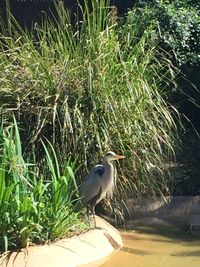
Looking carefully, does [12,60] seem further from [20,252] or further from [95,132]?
[20,252]

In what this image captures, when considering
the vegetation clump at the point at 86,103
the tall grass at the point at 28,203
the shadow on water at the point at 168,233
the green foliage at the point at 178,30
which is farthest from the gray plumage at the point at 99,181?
the green foliage at the point at 178,30

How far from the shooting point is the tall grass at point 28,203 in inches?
255

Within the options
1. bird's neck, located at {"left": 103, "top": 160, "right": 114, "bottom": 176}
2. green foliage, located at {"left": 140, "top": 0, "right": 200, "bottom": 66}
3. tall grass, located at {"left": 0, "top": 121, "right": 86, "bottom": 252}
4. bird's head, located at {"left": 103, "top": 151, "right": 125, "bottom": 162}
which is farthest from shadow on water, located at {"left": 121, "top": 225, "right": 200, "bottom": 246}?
green foliage, located at {"left": 140, "top": 0, "right": 200, "bottom": 66}

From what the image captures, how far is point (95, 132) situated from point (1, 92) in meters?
1.13

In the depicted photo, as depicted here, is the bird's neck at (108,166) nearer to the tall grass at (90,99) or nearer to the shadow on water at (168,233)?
the tall grass at (90,99)

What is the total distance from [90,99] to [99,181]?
995 millimetres

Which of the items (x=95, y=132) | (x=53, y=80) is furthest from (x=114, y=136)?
(x=53, y=80)

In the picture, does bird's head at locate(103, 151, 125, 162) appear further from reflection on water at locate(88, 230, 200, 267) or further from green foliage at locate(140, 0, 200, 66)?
green foliage at locate(140, 0, 200, 66)

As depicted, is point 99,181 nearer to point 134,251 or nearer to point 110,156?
point 110,156

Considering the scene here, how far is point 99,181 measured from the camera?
7449mm

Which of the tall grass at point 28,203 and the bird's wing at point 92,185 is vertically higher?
the tall grass at point 28,203

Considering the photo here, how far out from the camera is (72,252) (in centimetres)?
667

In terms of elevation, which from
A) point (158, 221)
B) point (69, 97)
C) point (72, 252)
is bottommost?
point (158, 221)

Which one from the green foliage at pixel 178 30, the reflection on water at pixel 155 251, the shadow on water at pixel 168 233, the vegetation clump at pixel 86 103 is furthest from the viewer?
the green foliage at pixel 178 30
